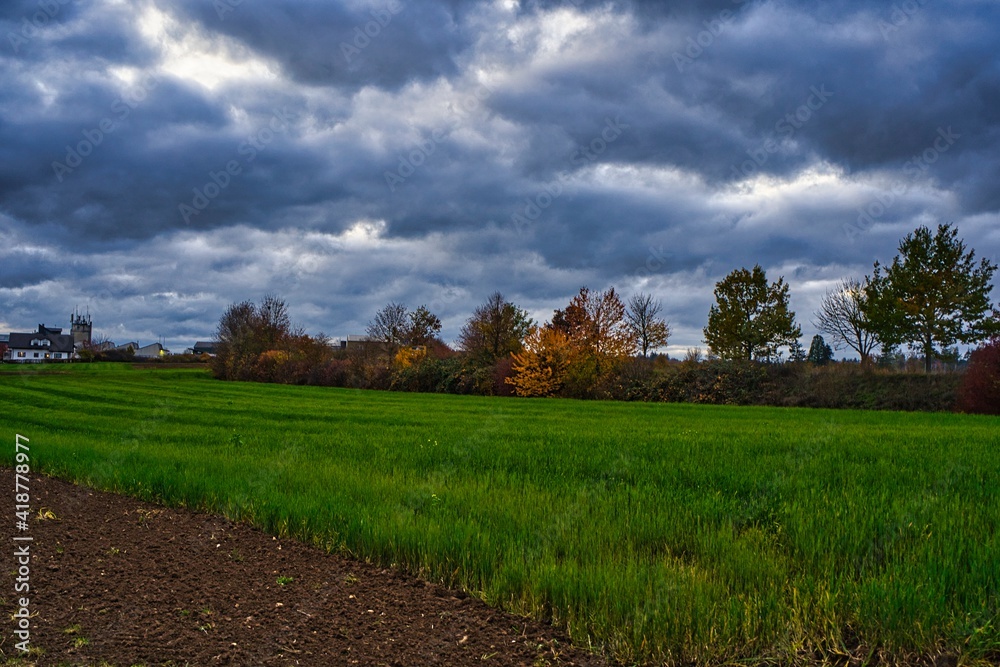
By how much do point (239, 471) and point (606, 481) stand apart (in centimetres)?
555

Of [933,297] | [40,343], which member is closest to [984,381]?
[933,297]

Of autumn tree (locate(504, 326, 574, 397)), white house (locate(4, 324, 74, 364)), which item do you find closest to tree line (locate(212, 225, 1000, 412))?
autumn tree (locate(504, 326, 574, 397))

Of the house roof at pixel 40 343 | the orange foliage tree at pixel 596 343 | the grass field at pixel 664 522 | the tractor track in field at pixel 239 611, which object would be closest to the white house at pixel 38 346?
the house roof at pixel 40 343

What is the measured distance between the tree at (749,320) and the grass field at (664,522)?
1447 inches

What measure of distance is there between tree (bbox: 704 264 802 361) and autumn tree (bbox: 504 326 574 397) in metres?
15.1

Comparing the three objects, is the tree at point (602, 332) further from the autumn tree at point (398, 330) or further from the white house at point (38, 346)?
the white house at point (38, 346)

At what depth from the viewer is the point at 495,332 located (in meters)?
55.4

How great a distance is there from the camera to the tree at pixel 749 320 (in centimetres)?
4841

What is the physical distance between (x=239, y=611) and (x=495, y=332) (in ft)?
167

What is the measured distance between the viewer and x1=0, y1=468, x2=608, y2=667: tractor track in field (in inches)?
156

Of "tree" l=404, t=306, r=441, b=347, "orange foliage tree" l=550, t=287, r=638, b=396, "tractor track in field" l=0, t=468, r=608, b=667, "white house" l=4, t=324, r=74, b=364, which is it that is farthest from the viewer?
"white house" l=4, t=324, r=74, b=364

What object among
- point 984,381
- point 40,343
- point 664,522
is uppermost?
point 40,343

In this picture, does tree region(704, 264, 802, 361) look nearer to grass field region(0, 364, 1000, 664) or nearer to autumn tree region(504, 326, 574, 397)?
autumn tree region(504, 326, 574, 397)

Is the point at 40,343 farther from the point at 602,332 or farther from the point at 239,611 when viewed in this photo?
the point at 239,611
